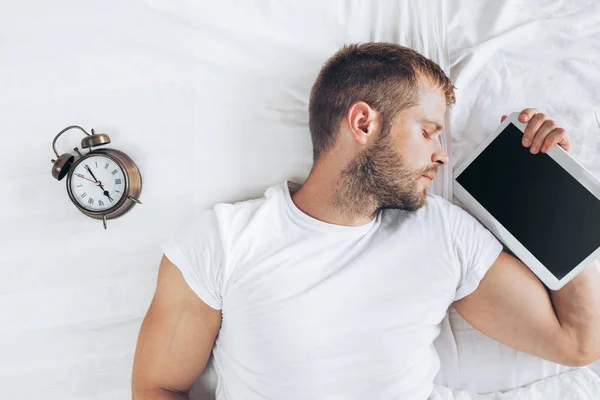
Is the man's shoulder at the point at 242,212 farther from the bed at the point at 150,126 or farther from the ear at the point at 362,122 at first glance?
the ear at the point at 362,122

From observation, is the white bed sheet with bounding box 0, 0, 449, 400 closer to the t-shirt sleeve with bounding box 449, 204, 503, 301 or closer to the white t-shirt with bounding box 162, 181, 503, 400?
the white t-shirt with bounding box 162, 181, 503, 400

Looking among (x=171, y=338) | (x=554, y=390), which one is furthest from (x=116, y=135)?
(x=554, y=390)

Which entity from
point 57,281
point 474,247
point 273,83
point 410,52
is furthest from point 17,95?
point 474,247

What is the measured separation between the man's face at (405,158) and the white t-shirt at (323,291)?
0.31ft

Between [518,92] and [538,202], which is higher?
[518,92]

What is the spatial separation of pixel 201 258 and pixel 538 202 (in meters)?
0.72

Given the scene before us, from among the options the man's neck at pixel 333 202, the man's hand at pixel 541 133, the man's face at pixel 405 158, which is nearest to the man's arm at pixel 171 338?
the man's neck at pixel 333 202

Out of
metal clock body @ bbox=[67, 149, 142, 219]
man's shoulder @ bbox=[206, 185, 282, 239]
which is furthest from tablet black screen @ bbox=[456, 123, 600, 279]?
metal clock body @ bbox=[67, 149, 142, 219]

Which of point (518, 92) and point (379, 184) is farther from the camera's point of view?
point (518, 92)

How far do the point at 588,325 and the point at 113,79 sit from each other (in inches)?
47.3

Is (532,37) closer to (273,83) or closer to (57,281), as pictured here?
(273,83)

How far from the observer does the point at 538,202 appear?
1.17 meters

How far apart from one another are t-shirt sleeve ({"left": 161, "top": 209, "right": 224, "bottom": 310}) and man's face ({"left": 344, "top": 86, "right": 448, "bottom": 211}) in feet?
1.03

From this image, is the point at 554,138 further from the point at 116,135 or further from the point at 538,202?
the point at 116,135
